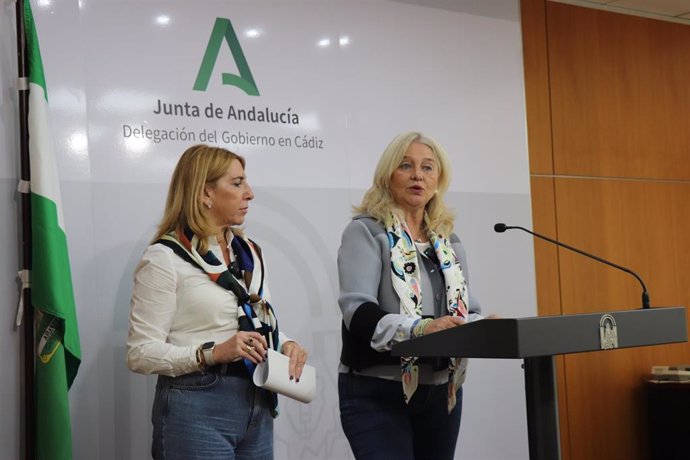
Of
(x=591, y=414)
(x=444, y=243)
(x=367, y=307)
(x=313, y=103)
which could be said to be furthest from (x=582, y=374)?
(x=367, y=307)

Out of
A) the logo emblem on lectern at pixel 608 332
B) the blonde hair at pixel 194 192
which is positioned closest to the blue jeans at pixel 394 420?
the blonde hair at pixel 194 192

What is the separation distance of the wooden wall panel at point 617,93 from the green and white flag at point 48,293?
9.93ft

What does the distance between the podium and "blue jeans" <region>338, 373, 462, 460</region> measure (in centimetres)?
50

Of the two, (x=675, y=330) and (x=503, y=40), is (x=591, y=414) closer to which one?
(x=503, y=40)

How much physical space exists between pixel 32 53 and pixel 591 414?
12.1 feet

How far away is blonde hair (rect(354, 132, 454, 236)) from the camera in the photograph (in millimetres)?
2800

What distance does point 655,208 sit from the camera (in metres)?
5.50

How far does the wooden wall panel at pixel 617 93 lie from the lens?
518 centimetres

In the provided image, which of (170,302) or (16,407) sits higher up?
(170,302)

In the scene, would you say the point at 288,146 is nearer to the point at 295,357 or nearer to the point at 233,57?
the point at 233,57

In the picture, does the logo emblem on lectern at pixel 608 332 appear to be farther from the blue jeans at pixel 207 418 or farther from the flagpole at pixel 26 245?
→ the flagpole at pixel 26 245

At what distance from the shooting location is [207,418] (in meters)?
2.53

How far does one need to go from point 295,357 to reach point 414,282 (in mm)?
436

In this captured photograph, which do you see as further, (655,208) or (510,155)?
(655,208)
